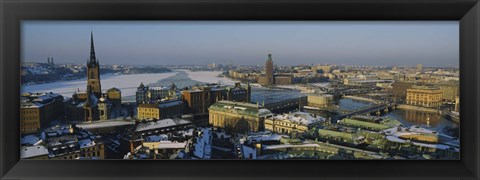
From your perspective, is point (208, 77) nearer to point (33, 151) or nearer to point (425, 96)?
point (33, 151)

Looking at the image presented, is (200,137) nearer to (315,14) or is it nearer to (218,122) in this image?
(218,122)

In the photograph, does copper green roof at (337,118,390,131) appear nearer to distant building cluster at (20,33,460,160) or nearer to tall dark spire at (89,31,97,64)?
distant building cluster at (20,33,460,160)

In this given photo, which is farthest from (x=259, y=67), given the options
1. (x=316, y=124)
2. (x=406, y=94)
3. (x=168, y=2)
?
(x=406, y=94)

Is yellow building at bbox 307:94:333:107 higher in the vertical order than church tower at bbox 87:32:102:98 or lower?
lower

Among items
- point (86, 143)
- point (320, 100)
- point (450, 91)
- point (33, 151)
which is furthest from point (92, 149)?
point (450, 91)

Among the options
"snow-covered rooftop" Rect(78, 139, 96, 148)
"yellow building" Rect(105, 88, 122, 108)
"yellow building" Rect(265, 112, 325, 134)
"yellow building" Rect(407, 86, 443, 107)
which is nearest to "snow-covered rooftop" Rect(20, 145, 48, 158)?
"snow-covered rooftop" Rect(78, 139, 96, 148)

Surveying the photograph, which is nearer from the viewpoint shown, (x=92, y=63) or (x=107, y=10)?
(x=107, y=10)
